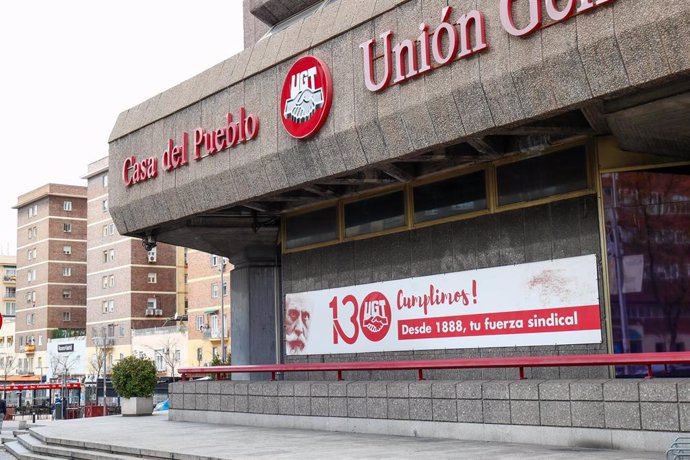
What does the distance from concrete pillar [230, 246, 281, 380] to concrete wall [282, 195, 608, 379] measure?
1.80 metres

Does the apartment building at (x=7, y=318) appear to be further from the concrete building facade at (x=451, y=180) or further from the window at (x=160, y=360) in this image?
the concrete building facade at (x=451, y=180)

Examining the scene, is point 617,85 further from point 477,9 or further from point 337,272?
point 337,272

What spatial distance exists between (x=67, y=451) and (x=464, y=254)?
29.3 ft

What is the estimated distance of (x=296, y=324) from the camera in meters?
23.4

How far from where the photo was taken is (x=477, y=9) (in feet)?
49.5

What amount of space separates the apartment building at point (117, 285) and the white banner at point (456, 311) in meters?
57.8

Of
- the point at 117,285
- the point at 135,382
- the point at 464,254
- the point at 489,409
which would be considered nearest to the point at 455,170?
the point at 464,254

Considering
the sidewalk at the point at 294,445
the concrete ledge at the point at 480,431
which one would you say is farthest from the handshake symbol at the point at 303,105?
the sidewalk at the point at 294,445

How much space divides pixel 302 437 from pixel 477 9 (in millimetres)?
8191

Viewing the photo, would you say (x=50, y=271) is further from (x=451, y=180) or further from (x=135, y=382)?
(x=451, y=180)

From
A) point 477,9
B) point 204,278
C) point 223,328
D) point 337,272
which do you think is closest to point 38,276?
point 204,278

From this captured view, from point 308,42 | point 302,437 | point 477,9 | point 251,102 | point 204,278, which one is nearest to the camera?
point 477,9

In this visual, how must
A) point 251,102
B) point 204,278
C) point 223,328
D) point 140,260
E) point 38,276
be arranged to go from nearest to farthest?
point 251,102 < point 223,328 < point 204,278 < point 140,260 < point 38,276

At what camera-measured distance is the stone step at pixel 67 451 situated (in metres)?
16.5
